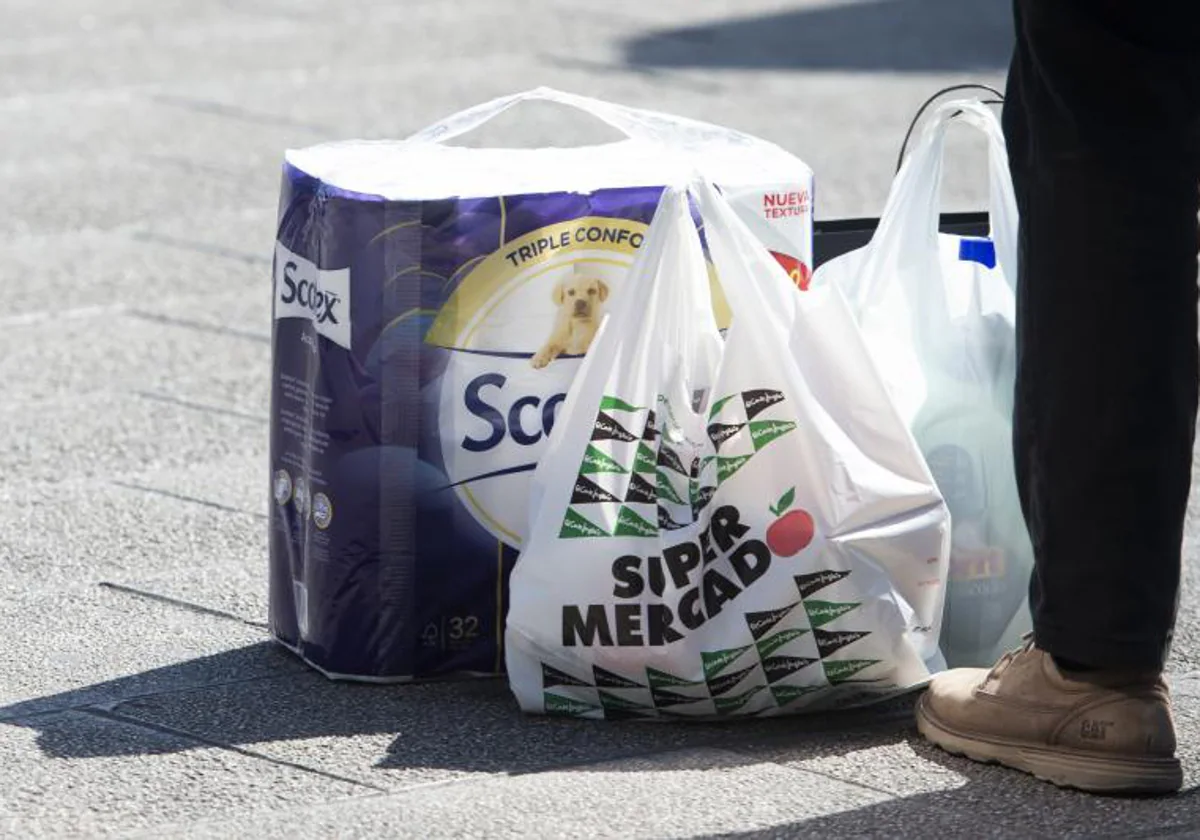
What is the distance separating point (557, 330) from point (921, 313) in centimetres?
51

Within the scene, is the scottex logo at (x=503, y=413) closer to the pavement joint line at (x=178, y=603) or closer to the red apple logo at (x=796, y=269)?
the red apple logo at (x=796, y=269)

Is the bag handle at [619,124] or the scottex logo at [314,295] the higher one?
the bag handle at [619,124]

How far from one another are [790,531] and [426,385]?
0.53 m

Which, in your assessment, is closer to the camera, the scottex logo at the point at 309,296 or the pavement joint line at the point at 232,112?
the scottex logo at the point at 309,296

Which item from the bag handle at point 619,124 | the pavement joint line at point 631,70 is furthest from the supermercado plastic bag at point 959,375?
the pavement joint line at point 631,70

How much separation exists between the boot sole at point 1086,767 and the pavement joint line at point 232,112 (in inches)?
197

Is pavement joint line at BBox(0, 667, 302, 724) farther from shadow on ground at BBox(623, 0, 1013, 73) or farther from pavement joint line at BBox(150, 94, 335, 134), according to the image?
shadow on ground at BBox(623, 0, 1013, 73)

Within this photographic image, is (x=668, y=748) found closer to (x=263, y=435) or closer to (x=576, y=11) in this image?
(x=263, y=435)

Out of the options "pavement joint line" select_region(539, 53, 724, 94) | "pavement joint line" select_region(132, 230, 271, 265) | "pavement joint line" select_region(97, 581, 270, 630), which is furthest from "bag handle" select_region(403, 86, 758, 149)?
"pavement joint line" select_region(539, 53, 724, 94)

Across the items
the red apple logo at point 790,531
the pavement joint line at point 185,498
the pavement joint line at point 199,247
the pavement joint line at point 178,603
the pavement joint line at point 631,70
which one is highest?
the pavement joint line at point 631,70

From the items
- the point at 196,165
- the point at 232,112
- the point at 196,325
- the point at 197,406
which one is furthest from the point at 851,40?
the point at 197,406

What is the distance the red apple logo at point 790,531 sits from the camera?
3027 millimetres

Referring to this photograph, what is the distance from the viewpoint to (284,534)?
335cm

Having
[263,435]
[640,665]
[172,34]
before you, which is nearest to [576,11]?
[172,34]
